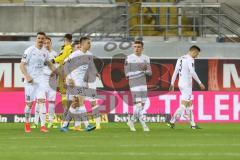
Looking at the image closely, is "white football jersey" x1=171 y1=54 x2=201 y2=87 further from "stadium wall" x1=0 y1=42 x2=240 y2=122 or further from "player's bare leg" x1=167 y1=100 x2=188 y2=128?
"stadium wall" x1=0 y1=42 x2=240 y2=122

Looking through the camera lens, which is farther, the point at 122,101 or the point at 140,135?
the point at 122,101

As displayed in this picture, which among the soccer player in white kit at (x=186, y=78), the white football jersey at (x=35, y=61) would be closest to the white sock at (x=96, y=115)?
the soccer player in white kit at (x=186, y=78)

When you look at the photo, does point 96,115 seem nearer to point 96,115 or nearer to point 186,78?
point 96,115

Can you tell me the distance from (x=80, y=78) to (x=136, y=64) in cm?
132

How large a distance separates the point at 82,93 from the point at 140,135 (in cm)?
241

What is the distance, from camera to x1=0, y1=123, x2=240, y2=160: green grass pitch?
14.1 metres

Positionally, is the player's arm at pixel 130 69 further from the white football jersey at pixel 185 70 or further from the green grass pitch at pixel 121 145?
the white football jersey at pixel 185 70

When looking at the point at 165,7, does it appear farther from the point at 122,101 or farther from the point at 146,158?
the point at 146,158

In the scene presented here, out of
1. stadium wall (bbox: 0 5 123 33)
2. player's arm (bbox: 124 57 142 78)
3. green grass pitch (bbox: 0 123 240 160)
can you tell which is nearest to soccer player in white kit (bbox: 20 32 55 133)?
green grass pitch (bbox: 0 123 240 160)

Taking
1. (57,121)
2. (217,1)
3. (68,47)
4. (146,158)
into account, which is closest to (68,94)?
(68,47)

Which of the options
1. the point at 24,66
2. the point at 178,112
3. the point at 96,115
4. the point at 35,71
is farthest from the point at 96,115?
the point at 24,66

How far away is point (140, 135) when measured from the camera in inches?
770

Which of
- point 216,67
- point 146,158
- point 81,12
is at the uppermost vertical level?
point 81,12

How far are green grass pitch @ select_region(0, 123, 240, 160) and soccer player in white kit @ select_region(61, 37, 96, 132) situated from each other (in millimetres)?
509
